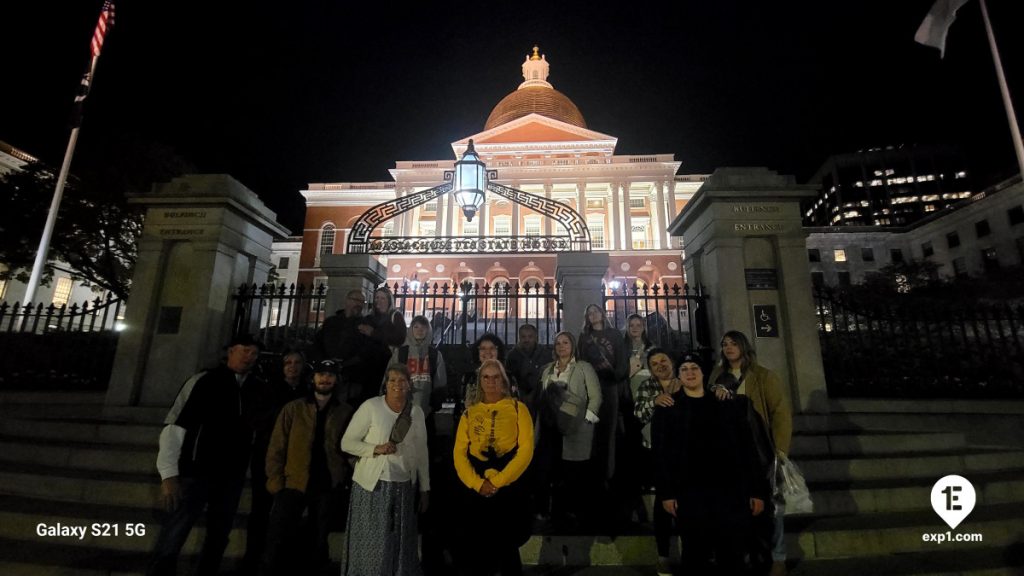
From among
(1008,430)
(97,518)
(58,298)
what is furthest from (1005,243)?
(58,298)

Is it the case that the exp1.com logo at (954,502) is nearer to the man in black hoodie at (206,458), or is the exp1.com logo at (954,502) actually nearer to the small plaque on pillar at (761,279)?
the small plaque on pillar at (761,279)

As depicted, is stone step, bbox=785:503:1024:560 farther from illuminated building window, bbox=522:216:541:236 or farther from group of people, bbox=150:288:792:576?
illuminated building window, bbox=522:216:541:236

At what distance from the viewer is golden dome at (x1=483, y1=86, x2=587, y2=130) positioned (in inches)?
1882

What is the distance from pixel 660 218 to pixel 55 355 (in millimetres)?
39230

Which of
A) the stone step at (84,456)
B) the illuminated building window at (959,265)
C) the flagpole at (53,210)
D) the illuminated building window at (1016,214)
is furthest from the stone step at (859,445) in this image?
the illuminated building window at (959,265)

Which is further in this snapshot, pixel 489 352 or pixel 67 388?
pixel 67 388

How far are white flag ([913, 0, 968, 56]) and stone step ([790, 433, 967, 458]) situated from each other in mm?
12764

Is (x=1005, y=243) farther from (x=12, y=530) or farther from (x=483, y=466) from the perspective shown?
(x=12, y=530)

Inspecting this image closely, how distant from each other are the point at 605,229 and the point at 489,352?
40637mm

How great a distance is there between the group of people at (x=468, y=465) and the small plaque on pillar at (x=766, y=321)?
104 inches

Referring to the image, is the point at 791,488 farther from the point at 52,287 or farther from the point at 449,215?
the point at 52,287

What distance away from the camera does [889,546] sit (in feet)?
13.5

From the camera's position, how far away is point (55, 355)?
834 centimetres

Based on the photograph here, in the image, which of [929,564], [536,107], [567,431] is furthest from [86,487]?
[536,107]
